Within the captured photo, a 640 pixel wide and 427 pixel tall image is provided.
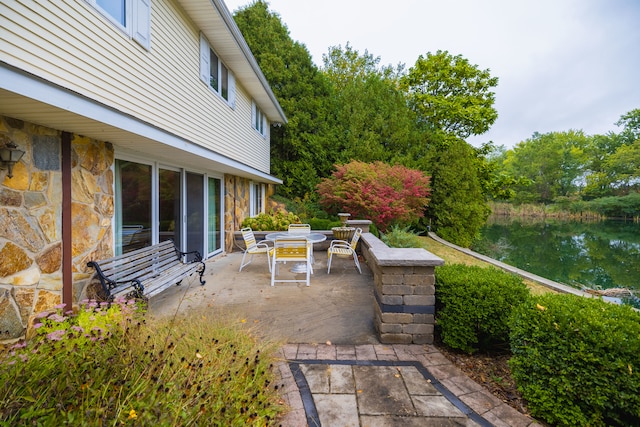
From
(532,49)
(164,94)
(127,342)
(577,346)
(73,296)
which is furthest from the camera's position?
(532,49)

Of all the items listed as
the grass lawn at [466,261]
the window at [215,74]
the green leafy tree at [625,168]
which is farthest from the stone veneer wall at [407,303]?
the green leafy tree at [625,168]

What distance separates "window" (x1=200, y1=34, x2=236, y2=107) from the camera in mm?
6648

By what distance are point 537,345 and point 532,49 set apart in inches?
712

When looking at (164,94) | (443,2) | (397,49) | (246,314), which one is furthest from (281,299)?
(397,49)

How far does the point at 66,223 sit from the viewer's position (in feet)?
11.5

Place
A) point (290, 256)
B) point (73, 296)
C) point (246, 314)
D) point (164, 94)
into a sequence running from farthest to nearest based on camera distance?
point (290, 256) < point (164, 94) < point (246, 314) < point (73, 296)

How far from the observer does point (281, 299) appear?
185 inches

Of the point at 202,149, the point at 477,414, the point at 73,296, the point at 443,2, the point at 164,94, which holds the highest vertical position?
the point at 443,2

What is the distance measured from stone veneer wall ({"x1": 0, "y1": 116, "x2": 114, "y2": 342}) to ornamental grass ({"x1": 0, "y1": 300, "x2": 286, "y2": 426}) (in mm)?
764

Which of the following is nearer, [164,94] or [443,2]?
[164,94]

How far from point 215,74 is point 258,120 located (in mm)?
4360

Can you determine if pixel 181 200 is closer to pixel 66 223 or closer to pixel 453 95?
pixel 66 223

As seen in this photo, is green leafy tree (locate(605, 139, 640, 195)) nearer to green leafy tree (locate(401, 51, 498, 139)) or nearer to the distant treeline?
the distant treeline

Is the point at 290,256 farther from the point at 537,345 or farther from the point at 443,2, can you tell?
the point at 443,2
